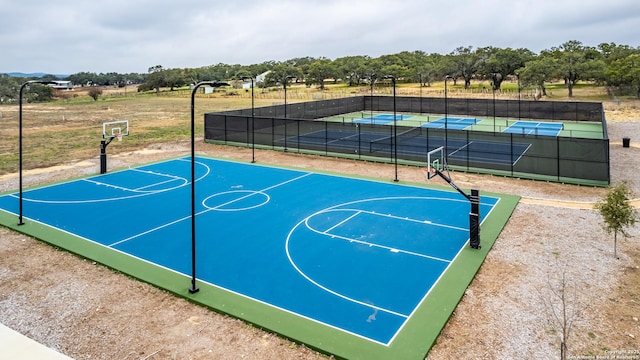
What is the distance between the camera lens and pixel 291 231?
15.4m

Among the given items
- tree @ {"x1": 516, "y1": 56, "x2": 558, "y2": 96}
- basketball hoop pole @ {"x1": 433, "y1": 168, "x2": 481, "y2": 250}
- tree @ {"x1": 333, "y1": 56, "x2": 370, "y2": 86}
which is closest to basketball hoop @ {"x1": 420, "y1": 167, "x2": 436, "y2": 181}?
basketball hoop pole @ {"x1": 433, "y1": 168, "x2": 481, "y2": 250}

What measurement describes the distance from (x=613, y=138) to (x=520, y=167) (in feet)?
53.0

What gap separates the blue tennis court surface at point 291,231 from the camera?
432 inches

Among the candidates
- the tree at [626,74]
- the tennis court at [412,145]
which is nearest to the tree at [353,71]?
the tree at [626,74]

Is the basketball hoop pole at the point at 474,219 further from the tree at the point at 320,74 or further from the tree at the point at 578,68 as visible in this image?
the tree at the point at 320,74

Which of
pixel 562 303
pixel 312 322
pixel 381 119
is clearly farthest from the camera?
pixel 381 119

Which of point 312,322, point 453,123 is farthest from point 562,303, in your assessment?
point 453,123

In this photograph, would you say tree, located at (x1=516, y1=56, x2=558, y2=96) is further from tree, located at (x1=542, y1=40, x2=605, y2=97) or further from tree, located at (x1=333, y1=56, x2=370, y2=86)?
tree, located at (x1=333, y1=56, x2=370, y2=86)

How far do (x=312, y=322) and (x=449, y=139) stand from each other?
25113 millimetres

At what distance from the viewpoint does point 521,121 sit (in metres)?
45.8

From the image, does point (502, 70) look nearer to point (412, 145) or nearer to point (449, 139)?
point (449, 139)

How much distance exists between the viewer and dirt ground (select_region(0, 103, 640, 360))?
29.1ft

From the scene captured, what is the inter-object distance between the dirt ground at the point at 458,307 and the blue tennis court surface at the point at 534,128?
23822 millimetres

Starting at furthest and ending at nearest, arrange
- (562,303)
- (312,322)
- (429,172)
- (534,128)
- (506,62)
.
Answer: (506,62)
(534,128)
(429,172)
(562,303)
(312,322)
